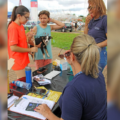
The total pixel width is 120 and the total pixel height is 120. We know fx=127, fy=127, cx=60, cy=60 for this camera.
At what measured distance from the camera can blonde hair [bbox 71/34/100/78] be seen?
98 centimetres

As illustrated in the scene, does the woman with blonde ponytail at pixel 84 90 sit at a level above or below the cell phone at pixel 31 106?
above

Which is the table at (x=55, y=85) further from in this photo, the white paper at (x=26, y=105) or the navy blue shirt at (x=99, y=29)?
the navy blue shirt at (x=99, y=29)

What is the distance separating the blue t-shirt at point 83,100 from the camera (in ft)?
2.89

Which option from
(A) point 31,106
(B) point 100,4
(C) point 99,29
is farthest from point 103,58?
(A) point 31,106

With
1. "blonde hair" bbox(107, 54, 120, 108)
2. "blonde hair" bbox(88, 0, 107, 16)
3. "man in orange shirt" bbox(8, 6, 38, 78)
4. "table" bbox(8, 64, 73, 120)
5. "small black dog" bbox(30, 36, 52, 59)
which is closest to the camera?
"blonde hair" bbox(107, 54, 120, 108)

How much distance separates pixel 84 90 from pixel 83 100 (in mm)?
72

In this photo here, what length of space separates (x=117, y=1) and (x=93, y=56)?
0.82m

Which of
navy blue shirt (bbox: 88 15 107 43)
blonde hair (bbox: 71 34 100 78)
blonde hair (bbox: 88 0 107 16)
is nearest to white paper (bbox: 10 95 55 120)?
blonde hair (bbox: 71 34 100 78)

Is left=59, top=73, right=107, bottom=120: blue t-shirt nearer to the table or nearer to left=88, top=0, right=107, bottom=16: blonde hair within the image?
the table

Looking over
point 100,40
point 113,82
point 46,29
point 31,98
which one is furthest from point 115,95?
point 46,29

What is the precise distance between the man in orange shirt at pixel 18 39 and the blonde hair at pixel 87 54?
44.8 inches

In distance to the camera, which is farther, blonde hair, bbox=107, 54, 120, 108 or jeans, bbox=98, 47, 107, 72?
jeans, bbox=98, 47, 107, 72

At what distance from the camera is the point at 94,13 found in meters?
2.12

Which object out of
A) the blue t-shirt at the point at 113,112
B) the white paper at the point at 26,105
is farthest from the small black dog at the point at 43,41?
the blue t-shirt at the point at 113,112
